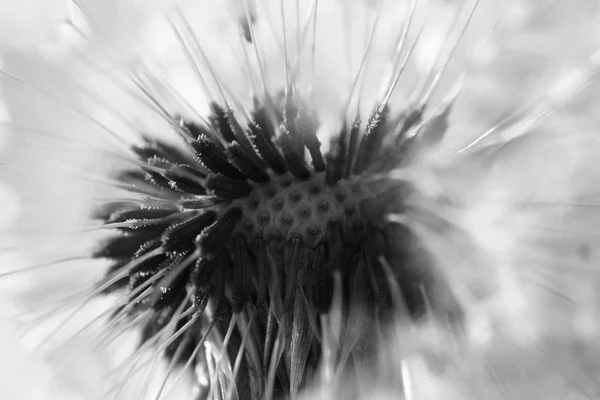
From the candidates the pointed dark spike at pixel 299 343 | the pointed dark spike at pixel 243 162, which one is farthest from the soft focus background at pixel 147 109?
the pointed dark spike at pixel 299 343

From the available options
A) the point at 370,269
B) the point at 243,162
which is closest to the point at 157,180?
the point at 243,162

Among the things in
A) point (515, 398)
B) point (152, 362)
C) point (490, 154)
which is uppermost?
point (490, 154)

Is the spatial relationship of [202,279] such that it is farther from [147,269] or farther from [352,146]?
[352,146]

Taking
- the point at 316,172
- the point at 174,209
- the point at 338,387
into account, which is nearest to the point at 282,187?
the point at 316,172

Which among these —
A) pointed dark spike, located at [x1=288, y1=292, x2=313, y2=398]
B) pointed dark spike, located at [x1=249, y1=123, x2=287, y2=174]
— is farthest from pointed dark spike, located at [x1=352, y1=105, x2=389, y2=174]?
pointed dark spike, located at [x1=288, y1=292, x2=313, y2=398]

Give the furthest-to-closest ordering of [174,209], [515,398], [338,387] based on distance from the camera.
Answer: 1. [174,209]
2. [338,387]
3. [515,398]

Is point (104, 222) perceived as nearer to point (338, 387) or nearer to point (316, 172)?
point (316, 172)
